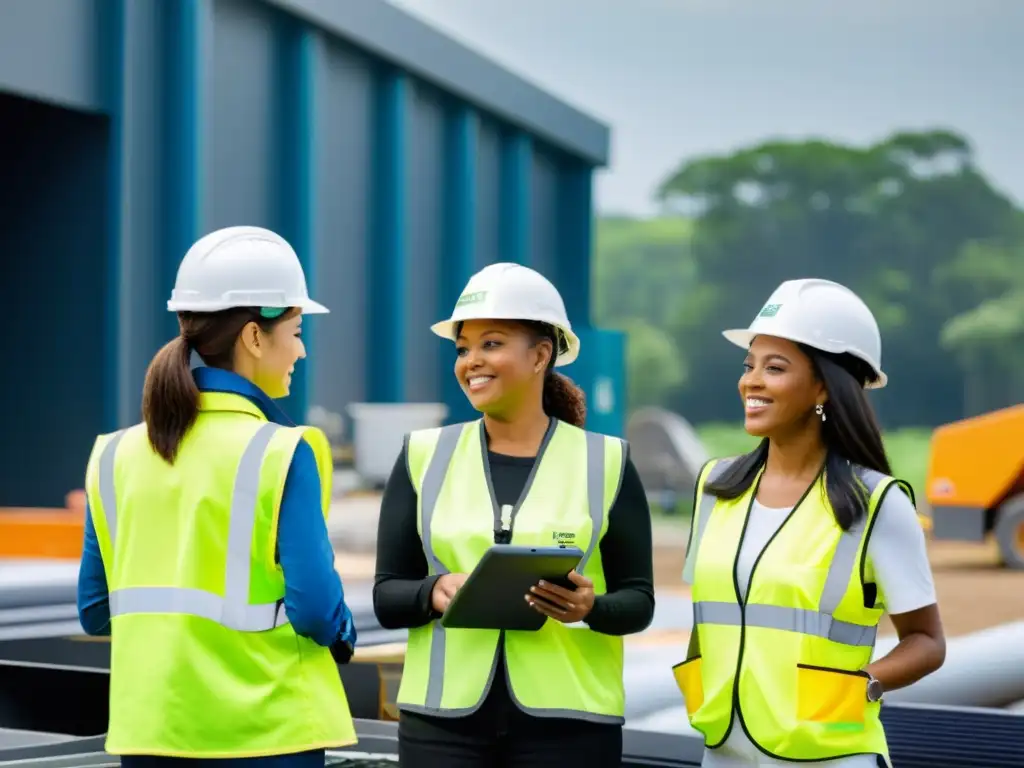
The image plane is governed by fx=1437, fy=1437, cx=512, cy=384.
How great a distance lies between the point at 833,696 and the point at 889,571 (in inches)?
9.5

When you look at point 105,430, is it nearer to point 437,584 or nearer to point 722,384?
point 437,584

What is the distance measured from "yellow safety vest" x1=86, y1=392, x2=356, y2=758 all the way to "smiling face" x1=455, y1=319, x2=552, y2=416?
47 centimetres

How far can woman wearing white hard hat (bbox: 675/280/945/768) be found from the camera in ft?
8.36

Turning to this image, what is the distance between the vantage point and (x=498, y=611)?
2.65 meters

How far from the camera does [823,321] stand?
8.95 feet

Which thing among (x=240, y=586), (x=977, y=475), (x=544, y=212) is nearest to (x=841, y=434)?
(x=240, y=586)

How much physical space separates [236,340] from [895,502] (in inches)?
48.4

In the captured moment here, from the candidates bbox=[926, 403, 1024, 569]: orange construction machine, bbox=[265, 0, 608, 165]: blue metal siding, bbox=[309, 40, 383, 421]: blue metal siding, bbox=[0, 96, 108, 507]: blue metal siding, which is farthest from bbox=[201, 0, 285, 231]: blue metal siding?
bbox=[926, 403, 1024, 569]: orange construction machine

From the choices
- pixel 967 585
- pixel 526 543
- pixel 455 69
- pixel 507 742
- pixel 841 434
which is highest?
pixel 455 69

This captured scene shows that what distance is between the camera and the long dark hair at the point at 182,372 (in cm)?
252

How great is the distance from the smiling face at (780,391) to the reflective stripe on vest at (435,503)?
311mm

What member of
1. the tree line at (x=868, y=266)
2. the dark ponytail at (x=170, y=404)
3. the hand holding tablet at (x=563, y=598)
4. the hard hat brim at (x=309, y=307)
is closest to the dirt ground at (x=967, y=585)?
the hand holding tablet at (x=563, y=598)

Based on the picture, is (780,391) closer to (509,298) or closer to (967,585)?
(509,298)

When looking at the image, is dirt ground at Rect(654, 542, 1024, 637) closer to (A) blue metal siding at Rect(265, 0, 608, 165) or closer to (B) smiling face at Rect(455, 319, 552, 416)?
(A) blue metal siding at Rect(265, 0, 608, 165)
